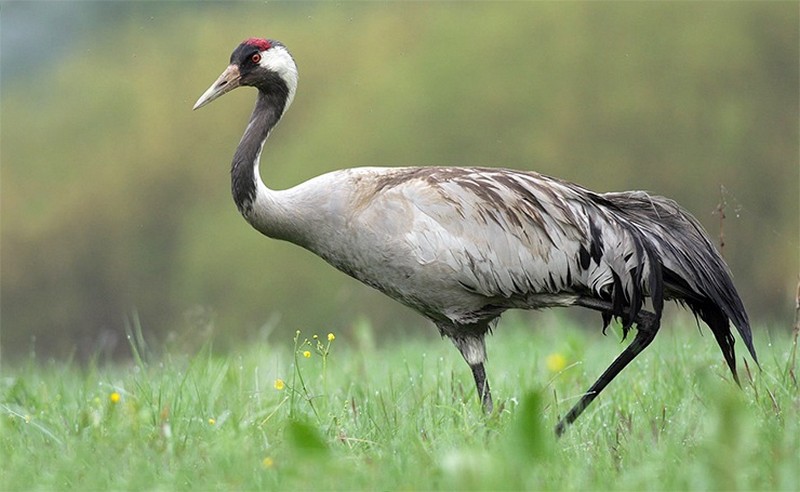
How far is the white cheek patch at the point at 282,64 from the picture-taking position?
231 inches

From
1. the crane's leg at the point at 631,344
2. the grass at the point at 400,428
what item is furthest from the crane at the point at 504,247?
the grass at the point at 400,428

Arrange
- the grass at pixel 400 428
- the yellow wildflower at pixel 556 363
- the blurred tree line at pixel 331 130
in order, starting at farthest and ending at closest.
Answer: the blurred tree line at pixel 331 130 → the yellow wildflower at pixel 556 363 → the grass at pixel 400 428

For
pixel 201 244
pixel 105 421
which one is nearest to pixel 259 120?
pixel 105 421

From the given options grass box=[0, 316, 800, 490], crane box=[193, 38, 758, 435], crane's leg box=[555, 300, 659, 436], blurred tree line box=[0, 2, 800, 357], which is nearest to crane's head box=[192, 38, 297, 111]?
crane box=[193, 38, 758, 435]

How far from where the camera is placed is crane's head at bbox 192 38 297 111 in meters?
5.84

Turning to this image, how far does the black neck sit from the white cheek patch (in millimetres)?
72

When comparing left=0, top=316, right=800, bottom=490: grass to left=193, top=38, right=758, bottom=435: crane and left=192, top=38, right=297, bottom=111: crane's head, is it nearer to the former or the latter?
left=193, top=38, right=758, bottom=435: crane

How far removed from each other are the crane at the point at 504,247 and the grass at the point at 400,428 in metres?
0.34

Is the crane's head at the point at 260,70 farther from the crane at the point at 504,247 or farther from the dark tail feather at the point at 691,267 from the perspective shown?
the dark tail feather at the point at 691,267

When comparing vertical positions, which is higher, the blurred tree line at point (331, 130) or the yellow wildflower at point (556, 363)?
the blurred tree line at point (331, 130)

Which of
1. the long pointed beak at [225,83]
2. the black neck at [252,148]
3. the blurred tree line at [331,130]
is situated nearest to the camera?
the black neck at [252,148]

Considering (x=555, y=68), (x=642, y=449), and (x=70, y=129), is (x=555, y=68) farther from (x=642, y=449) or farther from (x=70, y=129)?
(x=642, y=449)

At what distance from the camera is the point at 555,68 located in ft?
34.2

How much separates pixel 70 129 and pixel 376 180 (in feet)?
19.3
